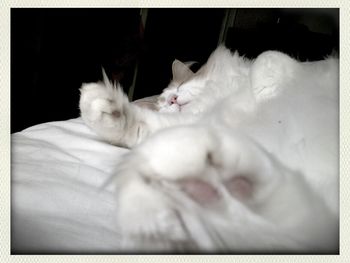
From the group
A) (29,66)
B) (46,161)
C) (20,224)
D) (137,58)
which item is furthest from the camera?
(137,58)

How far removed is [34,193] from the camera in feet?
2.53

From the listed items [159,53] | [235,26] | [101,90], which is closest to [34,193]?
[101,90]

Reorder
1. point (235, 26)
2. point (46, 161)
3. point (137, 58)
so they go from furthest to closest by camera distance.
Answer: point (137, 58) < point (235, 26) < point (46, 161)

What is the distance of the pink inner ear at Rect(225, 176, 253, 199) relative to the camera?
50cm

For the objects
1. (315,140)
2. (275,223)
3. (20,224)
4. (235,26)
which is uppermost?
(235,26)

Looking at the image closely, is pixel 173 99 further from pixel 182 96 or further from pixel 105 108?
pixel 105 108

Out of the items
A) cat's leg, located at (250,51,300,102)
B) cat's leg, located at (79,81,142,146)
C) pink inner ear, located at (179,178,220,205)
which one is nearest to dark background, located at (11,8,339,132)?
cat's leg, located at (250,51,300,102)

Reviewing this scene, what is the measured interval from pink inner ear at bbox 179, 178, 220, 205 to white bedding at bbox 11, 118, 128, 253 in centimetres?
19

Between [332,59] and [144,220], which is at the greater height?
[332,59]

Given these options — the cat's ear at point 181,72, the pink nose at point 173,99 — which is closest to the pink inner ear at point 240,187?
the pink nose at point 173,99

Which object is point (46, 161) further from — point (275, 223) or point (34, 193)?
point (275, 223)

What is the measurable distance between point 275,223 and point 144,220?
0.21m

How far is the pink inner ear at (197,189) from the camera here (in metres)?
0.49

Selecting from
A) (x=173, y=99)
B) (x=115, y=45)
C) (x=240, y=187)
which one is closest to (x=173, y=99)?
(x=173, y=99)
